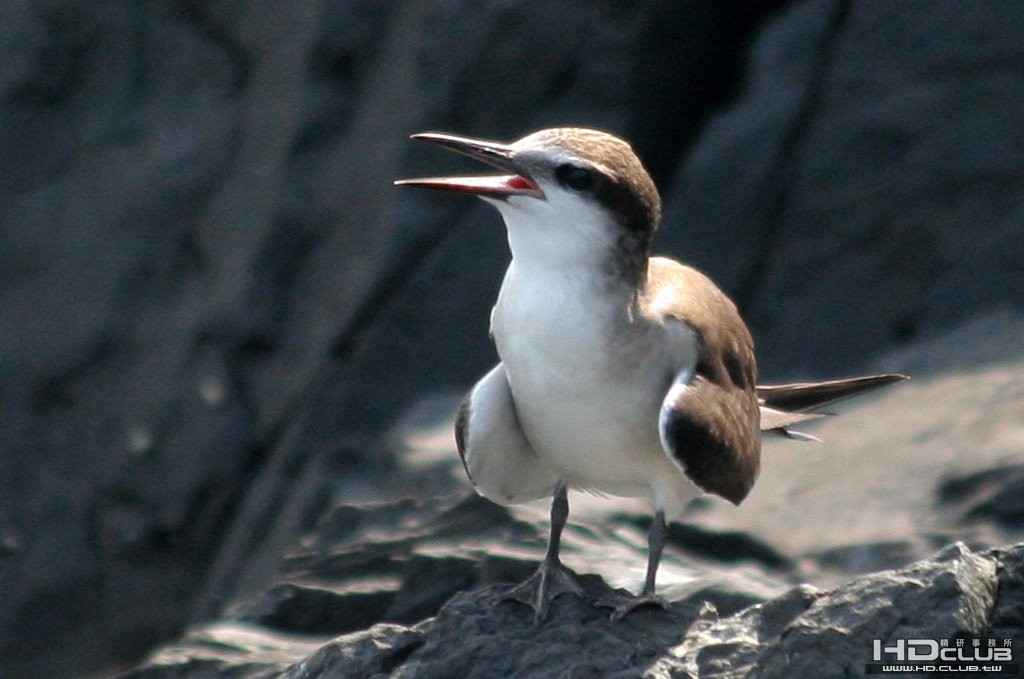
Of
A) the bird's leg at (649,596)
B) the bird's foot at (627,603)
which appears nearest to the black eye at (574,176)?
the bird's leg at (649,596)

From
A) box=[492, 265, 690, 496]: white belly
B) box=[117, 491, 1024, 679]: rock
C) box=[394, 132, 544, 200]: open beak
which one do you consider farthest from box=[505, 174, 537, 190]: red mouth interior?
box=[117, 491, 1024, 679]: rock

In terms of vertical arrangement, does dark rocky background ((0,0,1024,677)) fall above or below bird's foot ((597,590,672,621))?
above

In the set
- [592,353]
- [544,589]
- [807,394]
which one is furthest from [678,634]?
[807,394]

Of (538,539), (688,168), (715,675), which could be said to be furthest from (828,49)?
(715,675)

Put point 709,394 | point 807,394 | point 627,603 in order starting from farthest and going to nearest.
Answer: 1. point 807,394
2. point 709,394
3. point 627,603

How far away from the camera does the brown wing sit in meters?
5.71

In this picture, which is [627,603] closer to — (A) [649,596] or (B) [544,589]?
(A) [649,596]

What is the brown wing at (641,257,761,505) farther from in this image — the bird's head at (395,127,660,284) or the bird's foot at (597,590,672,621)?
the bird's foot at (597,590,672,621)

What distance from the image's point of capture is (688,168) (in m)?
10.8

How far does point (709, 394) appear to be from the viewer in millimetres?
5887

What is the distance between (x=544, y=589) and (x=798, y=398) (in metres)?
1.71

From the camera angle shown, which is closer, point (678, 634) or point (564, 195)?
point (678, 634)

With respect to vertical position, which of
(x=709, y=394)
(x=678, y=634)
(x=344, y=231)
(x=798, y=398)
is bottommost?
(x=678, y=634)

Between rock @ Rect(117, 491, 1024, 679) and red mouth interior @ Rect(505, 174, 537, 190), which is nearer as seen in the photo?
rock @ Rect(117, 491, 1024, 679)
